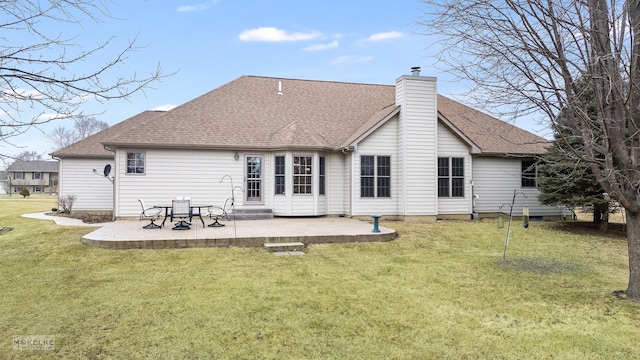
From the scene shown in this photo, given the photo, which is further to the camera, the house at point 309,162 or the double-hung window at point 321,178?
the double-hung window at point 321,178

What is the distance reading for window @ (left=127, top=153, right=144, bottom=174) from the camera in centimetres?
1383

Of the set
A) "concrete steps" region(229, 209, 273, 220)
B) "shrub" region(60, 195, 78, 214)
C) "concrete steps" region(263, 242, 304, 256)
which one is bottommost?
"concrete steps" region(263, 242, 304, 256)

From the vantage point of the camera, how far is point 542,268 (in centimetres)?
820

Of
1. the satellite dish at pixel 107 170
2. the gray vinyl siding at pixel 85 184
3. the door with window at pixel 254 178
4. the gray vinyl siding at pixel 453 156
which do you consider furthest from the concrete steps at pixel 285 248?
the gray vinyl siding at pixel 85 184

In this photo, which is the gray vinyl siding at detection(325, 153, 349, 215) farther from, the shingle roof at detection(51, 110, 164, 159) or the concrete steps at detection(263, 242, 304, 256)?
the shingle roof at detection(51, 110, 164, 159)

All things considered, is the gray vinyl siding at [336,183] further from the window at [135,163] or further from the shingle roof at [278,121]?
the window at [135,163]

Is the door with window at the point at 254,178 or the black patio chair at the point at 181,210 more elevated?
the door with window at the point at 254,178

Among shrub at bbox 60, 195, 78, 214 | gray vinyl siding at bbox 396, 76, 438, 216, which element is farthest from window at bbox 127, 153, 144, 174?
gray vinyl siding at bbox 396, 76, 438, 216

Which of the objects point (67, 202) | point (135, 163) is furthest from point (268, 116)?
point (67, 202)

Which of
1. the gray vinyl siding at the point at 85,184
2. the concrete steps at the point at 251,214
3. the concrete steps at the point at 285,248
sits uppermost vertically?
the gray vinyl siding at the point at 85,184

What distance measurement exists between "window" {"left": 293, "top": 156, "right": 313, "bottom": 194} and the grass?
506 cm

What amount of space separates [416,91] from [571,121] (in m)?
8.59

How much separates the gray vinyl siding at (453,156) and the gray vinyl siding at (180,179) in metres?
6.86

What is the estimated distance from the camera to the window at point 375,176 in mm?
14625
